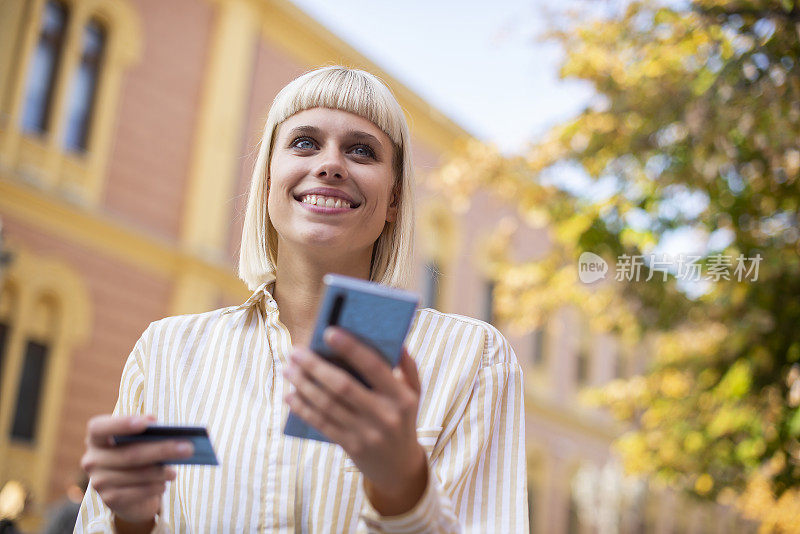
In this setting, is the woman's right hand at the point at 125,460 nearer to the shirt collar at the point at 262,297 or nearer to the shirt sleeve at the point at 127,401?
the shirt sleeve at the point at 127,401

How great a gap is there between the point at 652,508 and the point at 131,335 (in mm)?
17365

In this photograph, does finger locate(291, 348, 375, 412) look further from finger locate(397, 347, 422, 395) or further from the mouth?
the mouth

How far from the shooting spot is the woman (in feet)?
4.88

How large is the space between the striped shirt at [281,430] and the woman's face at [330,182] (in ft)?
0.61

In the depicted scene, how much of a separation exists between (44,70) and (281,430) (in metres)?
11.3

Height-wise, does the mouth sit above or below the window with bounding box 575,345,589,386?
below

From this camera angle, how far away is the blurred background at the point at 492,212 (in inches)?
244

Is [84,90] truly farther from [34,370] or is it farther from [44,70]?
[34,370]

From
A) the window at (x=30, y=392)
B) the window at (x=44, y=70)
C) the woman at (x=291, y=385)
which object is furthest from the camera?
the window at (x=44, y=70)

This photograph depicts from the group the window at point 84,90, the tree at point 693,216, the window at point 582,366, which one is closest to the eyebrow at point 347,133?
the tree at point 693,216

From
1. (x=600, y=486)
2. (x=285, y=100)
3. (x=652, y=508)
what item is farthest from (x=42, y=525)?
(x=652, y=508)

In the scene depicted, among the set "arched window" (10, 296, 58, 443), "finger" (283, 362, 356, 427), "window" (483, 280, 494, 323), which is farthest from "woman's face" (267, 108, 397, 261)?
"window" (483, 280, 494, 323)

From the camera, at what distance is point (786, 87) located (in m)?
5.40

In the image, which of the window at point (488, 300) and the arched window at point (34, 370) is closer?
the arched window at point (34, 370)
